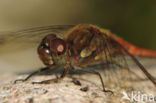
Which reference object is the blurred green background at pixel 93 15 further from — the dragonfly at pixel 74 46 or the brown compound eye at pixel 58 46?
the brown compound eye at pixel 58 46

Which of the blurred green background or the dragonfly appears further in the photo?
the blurred green background

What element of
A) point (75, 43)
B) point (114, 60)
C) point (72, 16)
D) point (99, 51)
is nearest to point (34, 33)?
point (75, 43)

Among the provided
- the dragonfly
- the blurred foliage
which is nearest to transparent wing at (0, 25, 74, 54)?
the dragonfly

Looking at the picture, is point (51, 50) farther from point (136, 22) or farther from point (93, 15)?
point (93, 15)

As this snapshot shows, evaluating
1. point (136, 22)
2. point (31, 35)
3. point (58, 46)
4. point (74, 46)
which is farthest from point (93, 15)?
point (58, 46)

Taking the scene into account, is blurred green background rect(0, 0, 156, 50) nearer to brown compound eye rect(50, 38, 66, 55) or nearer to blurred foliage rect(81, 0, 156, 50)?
blurred foliage rect(81, 0, 156, 50)

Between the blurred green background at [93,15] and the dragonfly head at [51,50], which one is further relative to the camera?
the blurred green background at [93,15]

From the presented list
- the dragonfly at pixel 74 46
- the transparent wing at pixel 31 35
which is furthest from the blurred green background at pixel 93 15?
the transparent wing at pixel 31 35
